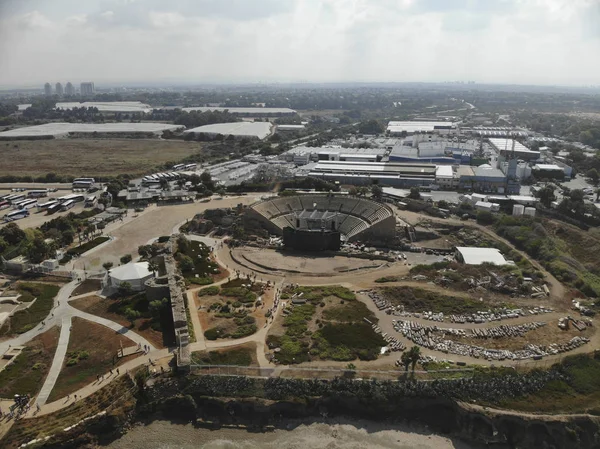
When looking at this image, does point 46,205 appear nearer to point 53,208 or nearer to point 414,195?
point 53,208

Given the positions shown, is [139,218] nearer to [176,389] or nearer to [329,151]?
[176,389]

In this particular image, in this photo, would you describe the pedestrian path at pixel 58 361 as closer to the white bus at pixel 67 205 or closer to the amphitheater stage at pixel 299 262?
the amphitheater stage at pixel 299 262

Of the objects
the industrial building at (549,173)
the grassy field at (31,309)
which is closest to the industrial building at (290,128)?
the industrial building at (549,173)

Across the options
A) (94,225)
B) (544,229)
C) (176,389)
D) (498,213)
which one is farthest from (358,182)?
(176,389)

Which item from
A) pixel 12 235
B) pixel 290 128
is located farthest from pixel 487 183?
pixel 290 128

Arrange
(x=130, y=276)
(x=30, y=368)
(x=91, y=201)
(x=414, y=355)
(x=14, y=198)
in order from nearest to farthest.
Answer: (x=414, y=355) → (x=30, y=368) → (x=130, y=276) → (x=91, y=201) → (x=14, y=198)

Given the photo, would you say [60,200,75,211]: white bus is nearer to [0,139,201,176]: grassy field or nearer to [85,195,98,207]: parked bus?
[85,195,98,207]: parked bus

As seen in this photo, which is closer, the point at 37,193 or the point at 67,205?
the point at 67,205
